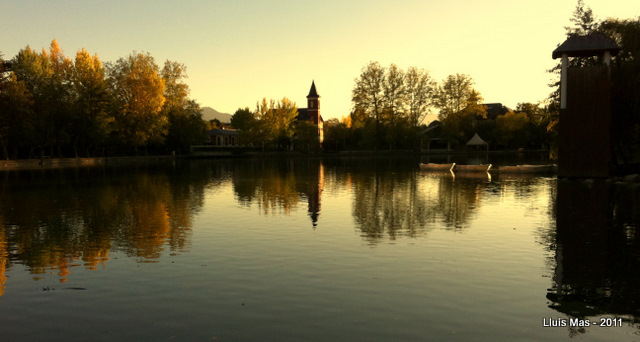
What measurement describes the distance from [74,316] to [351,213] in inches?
600

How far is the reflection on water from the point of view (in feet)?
32.0

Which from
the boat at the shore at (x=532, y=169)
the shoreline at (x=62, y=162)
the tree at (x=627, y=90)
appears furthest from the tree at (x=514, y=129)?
the tree at (x=627, y=90)

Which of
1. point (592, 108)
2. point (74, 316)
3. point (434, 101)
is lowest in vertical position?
point (74, 316)

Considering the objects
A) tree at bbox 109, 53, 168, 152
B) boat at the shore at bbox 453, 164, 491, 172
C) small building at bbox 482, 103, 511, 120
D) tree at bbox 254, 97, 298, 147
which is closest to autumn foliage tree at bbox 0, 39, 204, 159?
tree at bbox 109, 53, 168, 152

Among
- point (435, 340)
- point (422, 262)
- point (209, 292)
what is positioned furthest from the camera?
point (422, 262)

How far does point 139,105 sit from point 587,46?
7361cm

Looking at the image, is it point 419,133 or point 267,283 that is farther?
point 419,133

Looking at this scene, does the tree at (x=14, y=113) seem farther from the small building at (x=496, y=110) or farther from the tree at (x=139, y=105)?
the small building at (x=496, y=110)

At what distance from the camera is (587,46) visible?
111ft

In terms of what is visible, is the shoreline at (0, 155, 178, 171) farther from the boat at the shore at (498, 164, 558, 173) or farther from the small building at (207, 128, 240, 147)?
the boat at the shore at (498, 164, 558, 173)

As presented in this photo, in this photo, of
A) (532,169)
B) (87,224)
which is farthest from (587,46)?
(87,224)

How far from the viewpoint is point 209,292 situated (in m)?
10.8

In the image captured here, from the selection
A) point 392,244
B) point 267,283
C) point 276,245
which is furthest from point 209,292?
point 392,244

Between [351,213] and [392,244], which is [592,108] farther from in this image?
[392,244]
